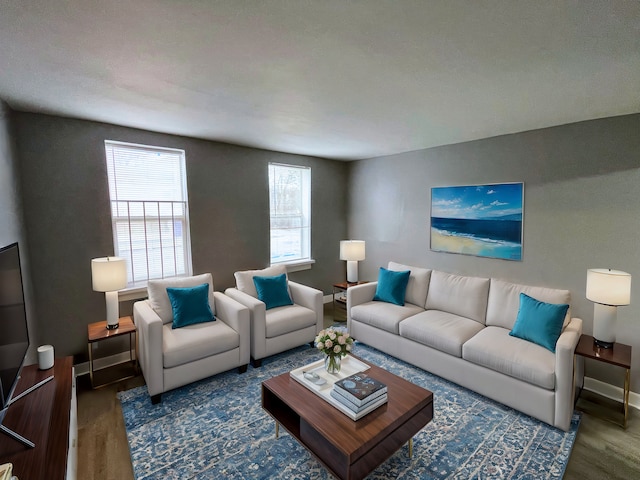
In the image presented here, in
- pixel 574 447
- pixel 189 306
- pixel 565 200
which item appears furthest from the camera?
pixel 189 306

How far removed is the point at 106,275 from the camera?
279 cm

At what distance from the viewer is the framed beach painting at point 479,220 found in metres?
3.35

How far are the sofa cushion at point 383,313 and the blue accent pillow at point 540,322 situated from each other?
1.04 metres

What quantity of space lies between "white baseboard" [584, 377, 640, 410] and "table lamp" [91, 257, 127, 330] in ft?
14.5

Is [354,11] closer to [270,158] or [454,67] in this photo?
[454,67]

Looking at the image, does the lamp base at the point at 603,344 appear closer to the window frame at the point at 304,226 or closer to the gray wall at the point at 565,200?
the gray wall at the point at 565,200

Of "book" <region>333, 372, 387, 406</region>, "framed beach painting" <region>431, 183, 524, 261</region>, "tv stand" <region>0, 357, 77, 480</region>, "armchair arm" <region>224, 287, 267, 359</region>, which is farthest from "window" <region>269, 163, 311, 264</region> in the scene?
"tv stand" <region>0, 357, 77, 480</region>

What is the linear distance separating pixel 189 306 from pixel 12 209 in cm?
156

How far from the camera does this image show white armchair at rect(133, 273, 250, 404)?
2.58 meters

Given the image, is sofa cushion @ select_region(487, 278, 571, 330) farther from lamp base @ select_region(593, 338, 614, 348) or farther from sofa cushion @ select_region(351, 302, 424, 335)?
sofa cushion @ select_region(351, 302, 424, 335)

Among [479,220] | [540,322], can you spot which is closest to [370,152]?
[479,220]

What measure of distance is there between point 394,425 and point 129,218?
3166 millimetres

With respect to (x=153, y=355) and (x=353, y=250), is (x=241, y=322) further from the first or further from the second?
(x=353, y=250)

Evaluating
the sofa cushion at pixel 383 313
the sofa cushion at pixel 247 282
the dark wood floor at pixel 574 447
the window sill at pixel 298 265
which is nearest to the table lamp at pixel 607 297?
the dark wood floor at pixel 574 447
